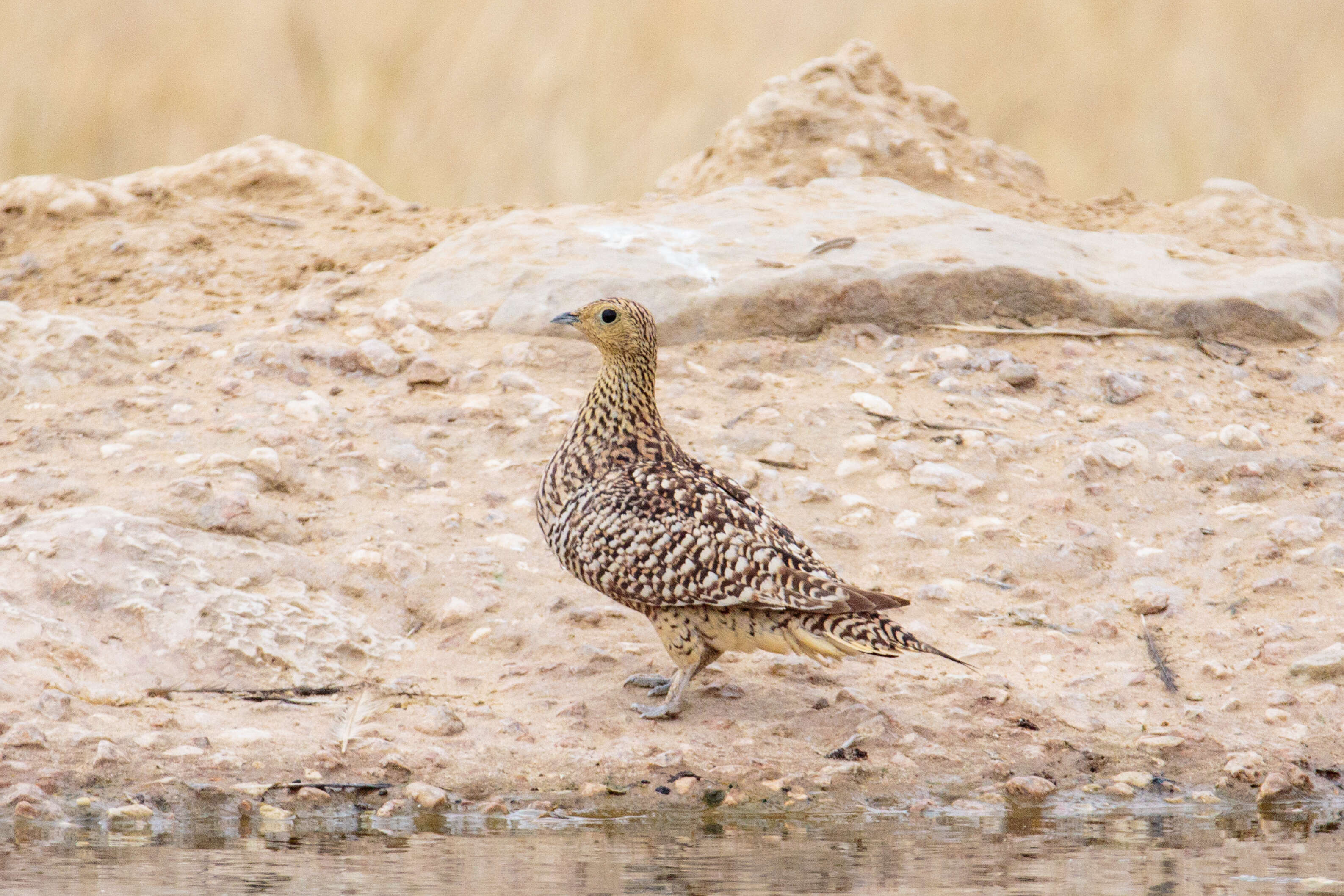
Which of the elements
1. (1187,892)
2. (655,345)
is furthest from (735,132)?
(1187,892)

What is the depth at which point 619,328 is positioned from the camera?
619 cm

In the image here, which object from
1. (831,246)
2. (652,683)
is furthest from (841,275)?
(652,683)

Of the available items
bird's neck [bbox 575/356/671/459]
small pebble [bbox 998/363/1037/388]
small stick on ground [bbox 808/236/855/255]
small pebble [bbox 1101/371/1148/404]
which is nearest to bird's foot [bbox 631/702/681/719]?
bird's neck [bbox 575/356/671/459]

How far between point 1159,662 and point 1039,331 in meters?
3.07

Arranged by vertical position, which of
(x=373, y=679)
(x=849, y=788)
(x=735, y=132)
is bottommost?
(x=849, y=788)

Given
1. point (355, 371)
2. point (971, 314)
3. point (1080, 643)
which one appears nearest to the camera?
point (1080, 643)

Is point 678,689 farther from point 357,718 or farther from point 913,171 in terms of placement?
point 913,171

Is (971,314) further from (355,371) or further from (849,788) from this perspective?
(849,788)

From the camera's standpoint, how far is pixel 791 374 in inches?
319

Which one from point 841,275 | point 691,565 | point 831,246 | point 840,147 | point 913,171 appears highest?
point 840,147

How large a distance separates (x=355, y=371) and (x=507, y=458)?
1210 millimetres

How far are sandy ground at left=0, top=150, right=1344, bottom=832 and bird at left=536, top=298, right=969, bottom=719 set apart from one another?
308mm

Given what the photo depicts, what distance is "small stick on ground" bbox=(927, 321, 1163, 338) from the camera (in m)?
8.52

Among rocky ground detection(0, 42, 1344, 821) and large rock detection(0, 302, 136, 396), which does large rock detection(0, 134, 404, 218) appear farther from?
large rock detection(0, 302, 136, 396)
